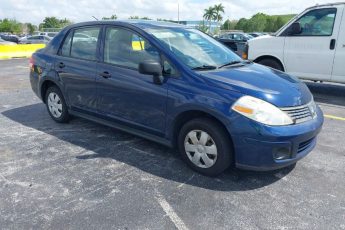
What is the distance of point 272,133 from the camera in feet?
10.1

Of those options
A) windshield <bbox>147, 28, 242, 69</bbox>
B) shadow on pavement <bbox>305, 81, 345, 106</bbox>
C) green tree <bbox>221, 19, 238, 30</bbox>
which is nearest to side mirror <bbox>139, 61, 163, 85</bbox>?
windshield <bbox>147, 28, 242, 69</bbox>

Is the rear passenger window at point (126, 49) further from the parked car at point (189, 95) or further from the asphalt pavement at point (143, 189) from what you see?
the asphalt pavement at point (143, 189)

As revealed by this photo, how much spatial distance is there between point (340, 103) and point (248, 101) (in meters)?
4.63

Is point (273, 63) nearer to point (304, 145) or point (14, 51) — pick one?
point (304, 145)

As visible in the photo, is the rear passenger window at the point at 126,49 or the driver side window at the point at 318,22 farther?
the driver side window at the point at 318,22

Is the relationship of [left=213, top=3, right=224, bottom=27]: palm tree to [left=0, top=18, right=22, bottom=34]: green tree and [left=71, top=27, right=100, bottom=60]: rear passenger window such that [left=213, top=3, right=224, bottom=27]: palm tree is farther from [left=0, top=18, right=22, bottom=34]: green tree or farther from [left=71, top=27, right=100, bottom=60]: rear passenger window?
[left=71, top=27, right=100, bottom=60]: rear passenger window

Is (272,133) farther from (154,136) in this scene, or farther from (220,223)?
(154,136)

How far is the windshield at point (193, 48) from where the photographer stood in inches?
150

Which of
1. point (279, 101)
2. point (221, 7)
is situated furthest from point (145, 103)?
point (221, 7)

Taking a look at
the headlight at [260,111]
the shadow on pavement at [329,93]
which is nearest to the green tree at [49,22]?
the shadow on pavement at [329,93]

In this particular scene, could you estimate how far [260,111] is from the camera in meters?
3.14

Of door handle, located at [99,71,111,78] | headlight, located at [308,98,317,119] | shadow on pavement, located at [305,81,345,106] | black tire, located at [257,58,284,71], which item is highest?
door handle, located at [99,71,111,78]

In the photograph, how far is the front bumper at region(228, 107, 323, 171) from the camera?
10.2ft

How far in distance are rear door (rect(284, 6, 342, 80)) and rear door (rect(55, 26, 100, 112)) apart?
4.71m
